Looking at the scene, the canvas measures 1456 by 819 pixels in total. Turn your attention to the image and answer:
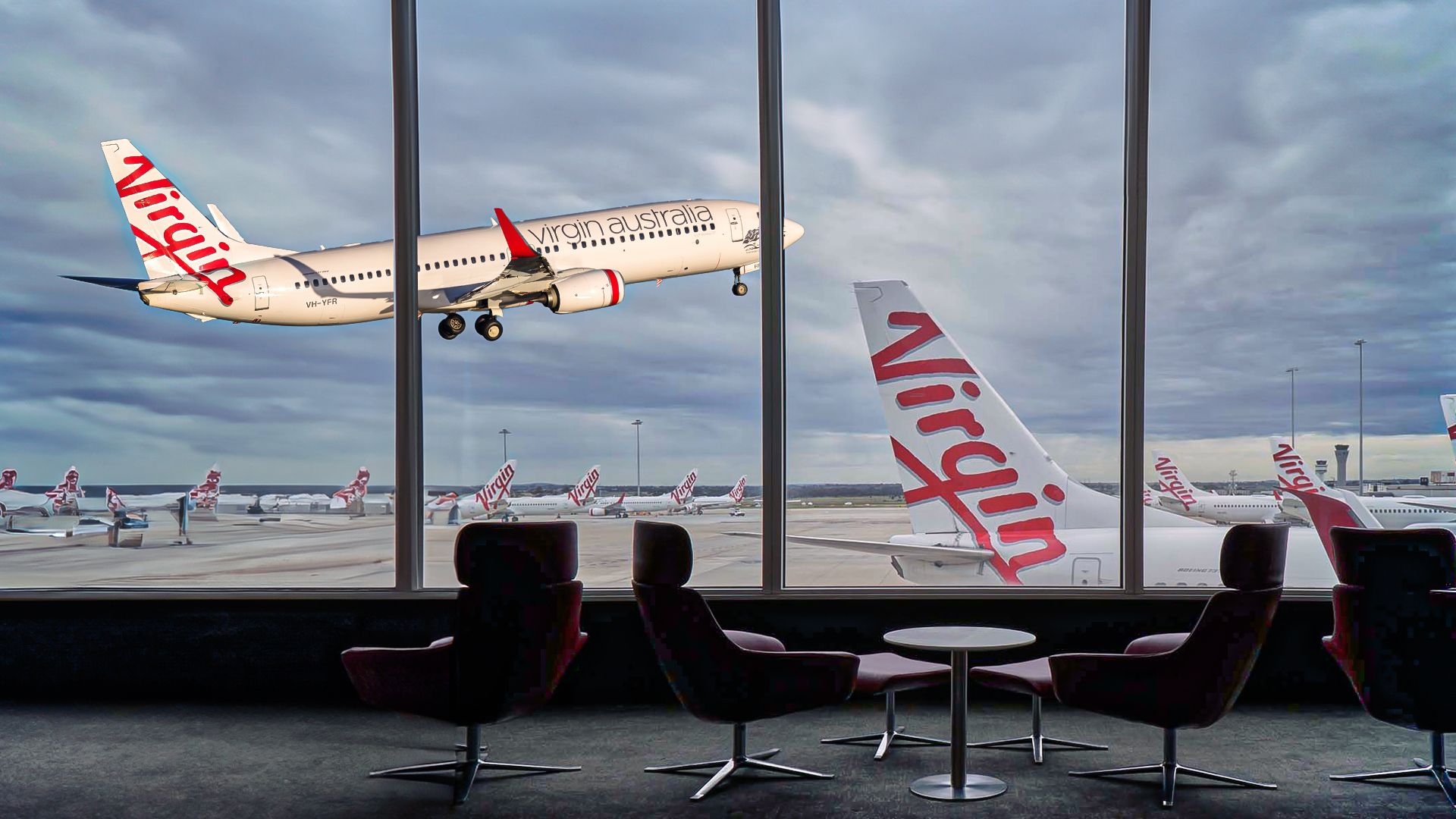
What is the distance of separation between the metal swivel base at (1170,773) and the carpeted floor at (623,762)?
0.04m

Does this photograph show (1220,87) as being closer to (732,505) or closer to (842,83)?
(842,83)

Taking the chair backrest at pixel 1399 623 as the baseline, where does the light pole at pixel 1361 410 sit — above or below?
above

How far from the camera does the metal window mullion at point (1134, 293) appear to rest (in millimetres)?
4812

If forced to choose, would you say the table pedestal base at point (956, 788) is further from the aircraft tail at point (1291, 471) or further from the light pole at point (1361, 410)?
the light pole at point (1361, 410)

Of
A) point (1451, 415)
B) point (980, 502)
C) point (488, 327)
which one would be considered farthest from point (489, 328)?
point (1451, 415)

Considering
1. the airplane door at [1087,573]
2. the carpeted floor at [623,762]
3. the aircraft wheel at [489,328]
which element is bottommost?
the carpeted floor at [623,762]

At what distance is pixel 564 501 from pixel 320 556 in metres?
1.18

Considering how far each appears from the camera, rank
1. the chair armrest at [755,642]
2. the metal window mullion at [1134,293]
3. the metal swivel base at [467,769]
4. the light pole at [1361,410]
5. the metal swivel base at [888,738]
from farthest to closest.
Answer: the light pole at [1361,410]
the metal window mullion at [1134,293]
the metal swivel base at [888,738]
the chair armrest at [755,642]
the metal swivel base at [467,769]

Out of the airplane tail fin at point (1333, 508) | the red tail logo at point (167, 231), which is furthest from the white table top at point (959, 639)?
the red tail logo at point (167, 231)

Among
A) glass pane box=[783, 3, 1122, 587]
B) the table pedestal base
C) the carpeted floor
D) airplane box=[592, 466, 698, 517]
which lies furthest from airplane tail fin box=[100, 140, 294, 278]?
the table pedestal base

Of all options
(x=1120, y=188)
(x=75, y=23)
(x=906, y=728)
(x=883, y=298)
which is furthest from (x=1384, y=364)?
(x=75, y=23)

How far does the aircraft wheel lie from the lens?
5.08 metres

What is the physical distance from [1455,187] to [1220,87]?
3.76 feet

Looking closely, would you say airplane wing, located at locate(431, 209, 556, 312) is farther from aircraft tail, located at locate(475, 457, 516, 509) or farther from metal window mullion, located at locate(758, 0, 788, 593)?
metal window mullion, located at locate(758, 0, 788, 593)
